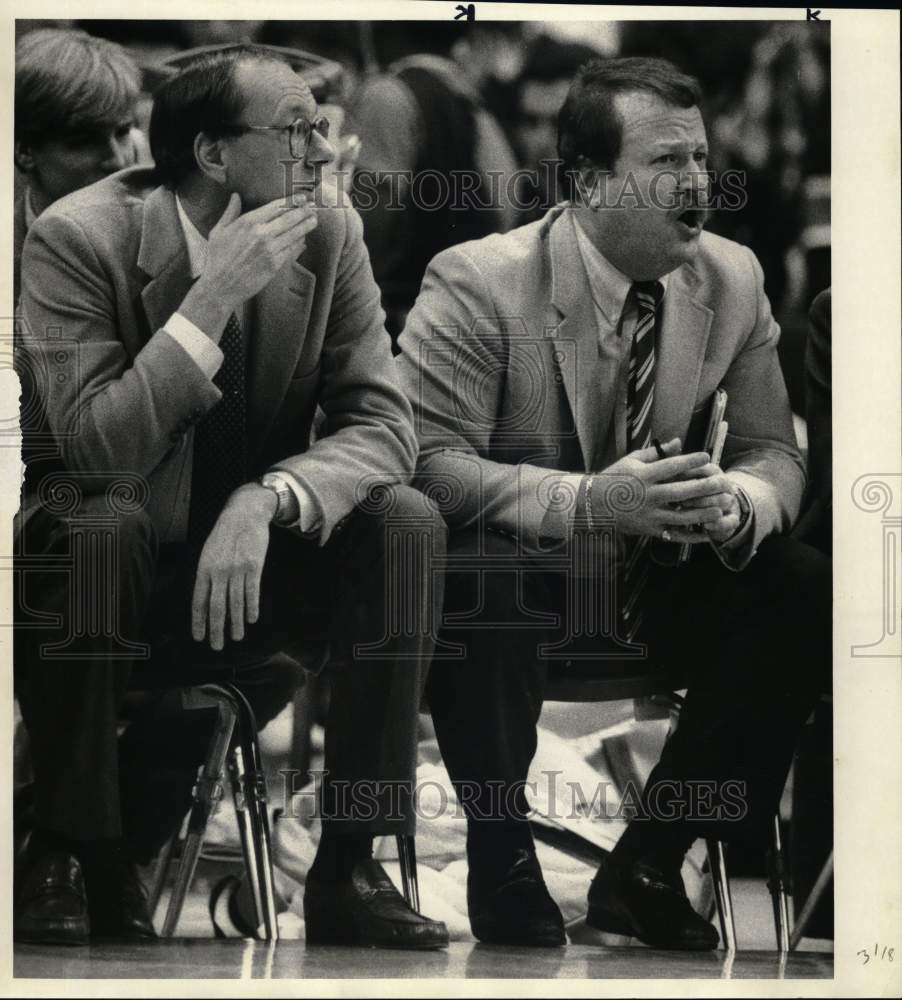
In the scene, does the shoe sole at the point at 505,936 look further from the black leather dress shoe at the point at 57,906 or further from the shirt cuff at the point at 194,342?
the shirt cuff at the point at 194,342

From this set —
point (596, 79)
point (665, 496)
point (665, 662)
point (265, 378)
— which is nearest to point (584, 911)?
point (665, 662)

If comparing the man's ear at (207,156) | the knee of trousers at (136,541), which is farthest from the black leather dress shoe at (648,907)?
the man's ear at (207,156)

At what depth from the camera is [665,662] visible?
12.8ft

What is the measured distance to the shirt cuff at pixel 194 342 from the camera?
12.4ft

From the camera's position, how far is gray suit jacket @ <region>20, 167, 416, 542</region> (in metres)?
3.79

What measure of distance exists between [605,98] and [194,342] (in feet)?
4.70

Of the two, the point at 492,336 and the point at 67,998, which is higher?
the point at 492,336

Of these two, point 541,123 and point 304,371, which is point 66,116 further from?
point 541,123

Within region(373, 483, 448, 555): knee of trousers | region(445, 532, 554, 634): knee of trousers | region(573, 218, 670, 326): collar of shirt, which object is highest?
region(573, 218, 670, 326): collar of shirt

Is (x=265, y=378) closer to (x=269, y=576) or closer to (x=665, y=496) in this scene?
(x=269, y=576)

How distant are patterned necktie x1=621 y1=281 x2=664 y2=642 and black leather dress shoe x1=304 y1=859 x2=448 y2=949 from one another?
1031 mm

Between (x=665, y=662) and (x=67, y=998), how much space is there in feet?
6.60

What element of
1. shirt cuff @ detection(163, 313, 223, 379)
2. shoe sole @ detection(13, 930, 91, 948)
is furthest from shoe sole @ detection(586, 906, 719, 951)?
shirt cuff @ detection(163, 313, 223, 379)

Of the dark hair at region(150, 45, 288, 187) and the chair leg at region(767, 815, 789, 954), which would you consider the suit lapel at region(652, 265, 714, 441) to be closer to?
the chair leg at region(767, 815, 789, 954)
